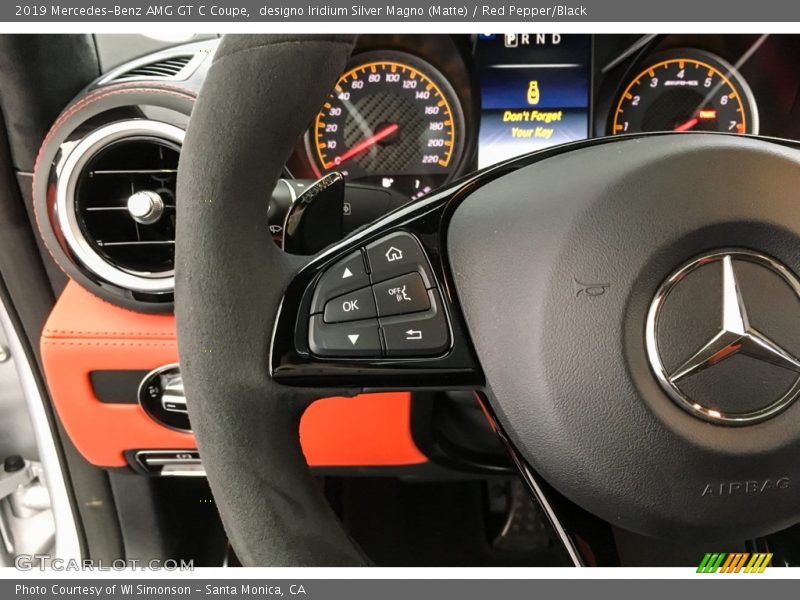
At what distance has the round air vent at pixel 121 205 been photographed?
794mm

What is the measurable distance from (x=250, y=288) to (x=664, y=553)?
1.44 feet

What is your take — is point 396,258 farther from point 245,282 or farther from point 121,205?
point 121,205

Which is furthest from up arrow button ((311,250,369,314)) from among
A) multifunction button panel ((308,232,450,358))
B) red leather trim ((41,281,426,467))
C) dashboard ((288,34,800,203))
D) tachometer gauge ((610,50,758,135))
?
tachometer gauge ((610,50,758,135))

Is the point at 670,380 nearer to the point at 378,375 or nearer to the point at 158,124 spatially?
the point at 378,375

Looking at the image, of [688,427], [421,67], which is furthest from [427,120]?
[688,427]

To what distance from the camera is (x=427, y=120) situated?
1128 mm

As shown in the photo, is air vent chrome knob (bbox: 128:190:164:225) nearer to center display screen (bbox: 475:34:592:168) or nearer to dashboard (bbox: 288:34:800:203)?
dashboard (bbox: 288:34:800:203)

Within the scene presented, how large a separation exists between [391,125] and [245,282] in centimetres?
69

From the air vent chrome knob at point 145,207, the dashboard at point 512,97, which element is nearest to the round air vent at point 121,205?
the air vent chrome knob at point 145,207

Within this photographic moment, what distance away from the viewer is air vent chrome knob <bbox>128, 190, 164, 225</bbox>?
779 millimetres

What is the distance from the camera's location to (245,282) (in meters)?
0.50

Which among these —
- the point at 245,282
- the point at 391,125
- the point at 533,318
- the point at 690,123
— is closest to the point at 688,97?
the point at 690,123

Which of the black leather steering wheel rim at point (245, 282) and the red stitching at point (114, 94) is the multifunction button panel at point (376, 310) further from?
the red stitching at point (114, 94)

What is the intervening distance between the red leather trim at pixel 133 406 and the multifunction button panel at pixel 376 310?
331mm
